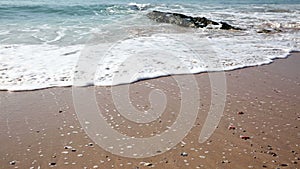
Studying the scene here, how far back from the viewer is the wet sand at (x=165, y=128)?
3343 millimetres

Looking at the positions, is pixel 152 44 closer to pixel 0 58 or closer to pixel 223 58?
pixel 223 58

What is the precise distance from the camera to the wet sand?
11.0ft

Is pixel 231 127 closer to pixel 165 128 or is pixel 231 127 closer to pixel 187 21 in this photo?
pixel 165 128

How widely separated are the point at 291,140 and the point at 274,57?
5.13 meters

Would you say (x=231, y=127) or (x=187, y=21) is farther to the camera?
(x=187, y=21)

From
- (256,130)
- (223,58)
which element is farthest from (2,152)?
(223,58)

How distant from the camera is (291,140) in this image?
12.5ft

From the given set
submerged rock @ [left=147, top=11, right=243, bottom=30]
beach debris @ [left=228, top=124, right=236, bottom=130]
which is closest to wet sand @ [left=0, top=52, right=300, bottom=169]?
beach debris @ [left=228, top=124, right=236, bottom=130]

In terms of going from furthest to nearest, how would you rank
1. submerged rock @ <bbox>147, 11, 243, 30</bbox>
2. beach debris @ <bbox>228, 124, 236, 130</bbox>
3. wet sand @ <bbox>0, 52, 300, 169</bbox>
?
submerged rock @ <bbox>147, 11, 243, 30</bbox> < beach debris @ <bbox>228, 124, 236, 130</bbox> < wet sand @ <bbox>0, 52, 300, 169</bbox>

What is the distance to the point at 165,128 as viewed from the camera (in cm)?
418

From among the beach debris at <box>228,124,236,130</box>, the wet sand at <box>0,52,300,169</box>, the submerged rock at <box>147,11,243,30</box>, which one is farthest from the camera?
the submerged rock at <box>147,11,243,30</box>

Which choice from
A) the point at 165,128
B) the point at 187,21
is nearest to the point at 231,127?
the point at 165,128

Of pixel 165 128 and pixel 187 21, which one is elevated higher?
pixel 187 21

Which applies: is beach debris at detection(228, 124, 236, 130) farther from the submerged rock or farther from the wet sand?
the submerged rock
